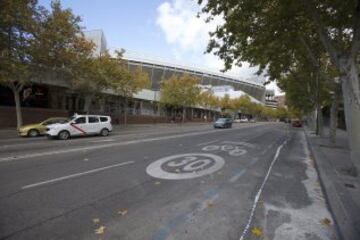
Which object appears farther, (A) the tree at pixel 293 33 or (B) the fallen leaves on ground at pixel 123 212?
(A) the tree at pixel 293 33

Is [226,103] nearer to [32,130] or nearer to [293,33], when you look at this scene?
[32,130]

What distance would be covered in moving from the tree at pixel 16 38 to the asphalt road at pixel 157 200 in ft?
41.0

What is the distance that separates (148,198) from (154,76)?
3255 inches

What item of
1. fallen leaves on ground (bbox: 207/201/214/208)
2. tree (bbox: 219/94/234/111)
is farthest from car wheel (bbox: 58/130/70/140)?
tree (bbox: 219/94/234/111)

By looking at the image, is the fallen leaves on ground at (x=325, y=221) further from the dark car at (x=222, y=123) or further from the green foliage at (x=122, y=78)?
the dark car at (x=222, y=123)

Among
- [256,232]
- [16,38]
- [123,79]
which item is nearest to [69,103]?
[123,79]

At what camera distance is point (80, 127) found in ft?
67.1

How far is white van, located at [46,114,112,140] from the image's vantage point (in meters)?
19.0

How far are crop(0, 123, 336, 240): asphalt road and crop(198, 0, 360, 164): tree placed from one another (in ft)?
10.7

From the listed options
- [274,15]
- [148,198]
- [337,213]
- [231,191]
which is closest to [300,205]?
[337,213]

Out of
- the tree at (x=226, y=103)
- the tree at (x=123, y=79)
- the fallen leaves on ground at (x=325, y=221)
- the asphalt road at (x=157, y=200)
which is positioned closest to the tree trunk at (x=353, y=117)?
the asphalt road at (x=157, y=200)

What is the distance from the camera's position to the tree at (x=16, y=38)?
1961 centimetres

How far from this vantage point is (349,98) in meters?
9.02

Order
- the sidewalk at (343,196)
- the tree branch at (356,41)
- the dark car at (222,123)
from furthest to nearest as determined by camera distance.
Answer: the dark car at (222,123)
the tree branch at (356,41)
the sidewalk at (343,196)
